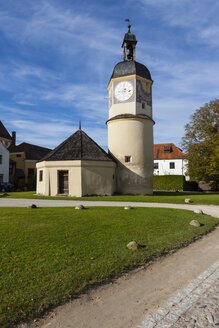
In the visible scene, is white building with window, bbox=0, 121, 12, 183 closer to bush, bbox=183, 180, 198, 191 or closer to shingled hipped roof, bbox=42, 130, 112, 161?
shingled hipped roof, bbox=42, 130, 112, 161

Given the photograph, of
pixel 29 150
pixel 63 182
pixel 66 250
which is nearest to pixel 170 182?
pixel 63 182

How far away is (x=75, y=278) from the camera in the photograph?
6160 mm

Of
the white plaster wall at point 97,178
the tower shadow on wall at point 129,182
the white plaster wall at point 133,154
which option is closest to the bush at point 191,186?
the white plaster wall at point 133,154

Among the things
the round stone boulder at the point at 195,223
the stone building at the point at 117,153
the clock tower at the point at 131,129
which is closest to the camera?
the round stone boulder at the point at 195,223

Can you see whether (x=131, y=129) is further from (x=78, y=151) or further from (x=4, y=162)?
(x=4, y=162)

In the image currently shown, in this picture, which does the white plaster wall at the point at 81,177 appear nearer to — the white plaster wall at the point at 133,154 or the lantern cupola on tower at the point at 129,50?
the white plaster wall at the point at 133,154

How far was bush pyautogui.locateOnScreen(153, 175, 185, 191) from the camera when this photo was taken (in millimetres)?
45188

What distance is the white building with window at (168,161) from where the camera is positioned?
5994cm

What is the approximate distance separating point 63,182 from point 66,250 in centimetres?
2099

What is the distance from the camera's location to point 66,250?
7.98m

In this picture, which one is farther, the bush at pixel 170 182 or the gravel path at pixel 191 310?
the bush at pixel 170 182

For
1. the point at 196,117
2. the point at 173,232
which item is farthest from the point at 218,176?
the point at 173,232

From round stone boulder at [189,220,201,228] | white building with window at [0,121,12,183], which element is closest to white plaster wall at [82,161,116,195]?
round stone boulder at [189,220,201,228]

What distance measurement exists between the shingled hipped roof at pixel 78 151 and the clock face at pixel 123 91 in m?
5.01
